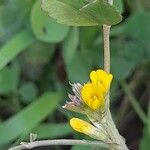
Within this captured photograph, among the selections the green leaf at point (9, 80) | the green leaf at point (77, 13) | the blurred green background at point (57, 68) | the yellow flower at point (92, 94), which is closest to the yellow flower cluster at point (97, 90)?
the yellow flower at point (92, 94)

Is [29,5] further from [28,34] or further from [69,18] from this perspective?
[69,18]

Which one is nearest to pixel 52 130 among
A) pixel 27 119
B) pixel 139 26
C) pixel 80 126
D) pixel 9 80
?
pixel 27 119

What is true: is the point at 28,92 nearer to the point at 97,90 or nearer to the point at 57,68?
the point at 57,68

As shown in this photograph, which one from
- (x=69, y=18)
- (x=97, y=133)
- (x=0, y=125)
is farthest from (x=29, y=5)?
(x=97, y=133)

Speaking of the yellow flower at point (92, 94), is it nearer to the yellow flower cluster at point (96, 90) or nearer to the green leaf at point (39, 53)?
the yellow flower cluster at point (96, 90)

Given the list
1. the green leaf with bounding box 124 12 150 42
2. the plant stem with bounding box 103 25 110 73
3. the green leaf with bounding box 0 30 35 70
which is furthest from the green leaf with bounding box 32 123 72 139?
the plant stem with bounding box 103 25 110 73

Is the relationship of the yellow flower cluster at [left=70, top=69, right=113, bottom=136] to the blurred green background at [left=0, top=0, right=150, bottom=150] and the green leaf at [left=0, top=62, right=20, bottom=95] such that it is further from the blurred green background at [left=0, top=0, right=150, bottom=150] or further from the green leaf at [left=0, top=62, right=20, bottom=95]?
the green leaf at [left=0, top=62, right=20, bottom=95]
